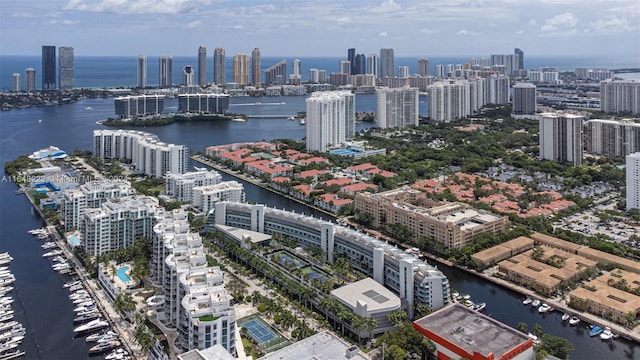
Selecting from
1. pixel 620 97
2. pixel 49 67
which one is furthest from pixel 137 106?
pixel 620 97

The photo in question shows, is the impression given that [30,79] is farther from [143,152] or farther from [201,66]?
[143,152]

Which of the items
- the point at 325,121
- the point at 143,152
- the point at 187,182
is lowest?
the point at 187,182

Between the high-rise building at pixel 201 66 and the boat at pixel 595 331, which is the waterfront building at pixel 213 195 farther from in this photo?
the high-rise building at pixel 201 66

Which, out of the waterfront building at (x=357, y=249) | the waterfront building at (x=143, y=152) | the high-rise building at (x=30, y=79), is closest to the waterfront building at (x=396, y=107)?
the waterfront building at (x=143, y=152)

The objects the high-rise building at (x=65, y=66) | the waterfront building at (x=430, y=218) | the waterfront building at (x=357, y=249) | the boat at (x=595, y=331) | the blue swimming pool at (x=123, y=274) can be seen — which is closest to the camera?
the boat at (x=595, y=331)

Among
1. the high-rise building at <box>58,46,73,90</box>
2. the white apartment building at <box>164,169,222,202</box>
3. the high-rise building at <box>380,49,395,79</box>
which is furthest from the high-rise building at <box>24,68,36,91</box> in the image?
the white apartment building at <box>164,169,222,202</box>
